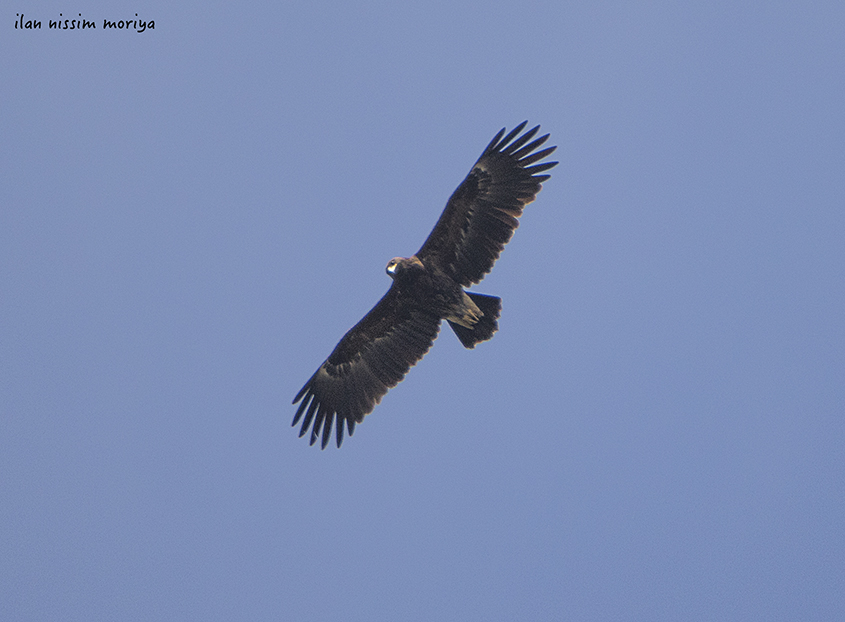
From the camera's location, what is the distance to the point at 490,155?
504 inches

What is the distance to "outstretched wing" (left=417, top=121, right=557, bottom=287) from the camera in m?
12.6

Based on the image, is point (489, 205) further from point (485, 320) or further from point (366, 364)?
point (366, 364)

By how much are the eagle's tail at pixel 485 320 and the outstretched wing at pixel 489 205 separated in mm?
327

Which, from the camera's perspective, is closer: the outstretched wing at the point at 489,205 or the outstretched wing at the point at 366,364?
the outstretched wing at the point at 489,205

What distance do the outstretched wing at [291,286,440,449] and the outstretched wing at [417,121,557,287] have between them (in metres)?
1.09

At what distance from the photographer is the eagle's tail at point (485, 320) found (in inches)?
502

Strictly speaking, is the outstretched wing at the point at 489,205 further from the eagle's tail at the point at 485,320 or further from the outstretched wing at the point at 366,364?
the outstretched wing at the point at 366,364

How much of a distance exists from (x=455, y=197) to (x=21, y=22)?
28.1 ft

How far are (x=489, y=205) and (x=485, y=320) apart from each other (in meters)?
1.71

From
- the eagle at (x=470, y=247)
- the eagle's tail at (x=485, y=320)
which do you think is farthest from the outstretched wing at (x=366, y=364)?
the eagle's tail at (x=485, y=320)

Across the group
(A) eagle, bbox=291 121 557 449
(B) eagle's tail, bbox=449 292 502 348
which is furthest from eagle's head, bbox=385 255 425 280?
(B) eagle's tail, bbox=449 292 502 348

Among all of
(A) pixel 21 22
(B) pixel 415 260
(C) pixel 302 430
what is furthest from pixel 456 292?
(A) pixel 21 22

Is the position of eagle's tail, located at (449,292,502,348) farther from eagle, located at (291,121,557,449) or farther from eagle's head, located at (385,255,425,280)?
eagle's head, located at (385,255,425,280)

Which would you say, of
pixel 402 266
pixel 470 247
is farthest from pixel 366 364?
pixel 470 247
